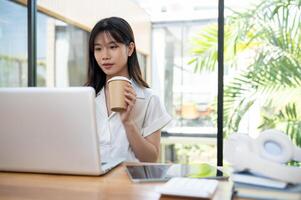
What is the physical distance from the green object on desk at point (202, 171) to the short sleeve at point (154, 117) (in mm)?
382

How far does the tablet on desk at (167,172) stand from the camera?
2.93 feet

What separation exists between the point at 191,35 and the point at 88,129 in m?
2.23

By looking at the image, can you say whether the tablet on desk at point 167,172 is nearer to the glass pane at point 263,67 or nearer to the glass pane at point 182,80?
the glass pane at point 263,67

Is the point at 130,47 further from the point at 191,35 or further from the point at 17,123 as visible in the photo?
the point at 191,35

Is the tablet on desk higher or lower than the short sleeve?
lower

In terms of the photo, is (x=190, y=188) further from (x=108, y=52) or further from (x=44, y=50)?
(x=44, y=50)

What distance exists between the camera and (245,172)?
724 millimetres

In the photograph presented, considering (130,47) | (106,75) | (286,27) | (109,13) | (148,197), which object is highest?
(109,13)

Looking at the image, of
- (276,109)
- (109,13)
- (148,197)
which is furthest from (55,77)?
(148,197)

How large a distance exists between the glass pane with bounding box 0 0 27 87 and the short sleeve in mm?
1302

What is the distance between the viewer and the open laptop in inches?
34.7

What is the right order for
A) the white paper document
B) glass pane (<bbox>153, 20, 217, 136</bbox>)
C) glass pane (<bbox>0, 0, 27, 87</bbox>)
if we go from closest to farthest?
the white paper document < glass pane (<bbox>0, 0, 27, 87</bbox>) < glass pane (<bbox>153, 20, 217, 136</bbox>)

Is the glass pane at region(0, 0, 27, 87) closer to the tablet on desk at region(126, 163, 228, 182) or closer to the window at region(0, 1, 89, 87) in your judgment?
the window at region(0, 1, 89, 87)

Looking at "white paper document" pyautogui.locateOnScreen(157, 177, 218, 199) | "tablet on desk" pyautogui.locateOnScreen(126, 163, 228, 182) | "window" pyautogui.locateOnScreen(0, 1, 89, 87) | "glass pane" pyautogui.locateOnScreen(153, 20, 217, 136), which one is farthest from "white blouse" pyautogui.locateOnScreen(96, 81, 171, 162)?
"glass pane" pyautogui.locateOnScreen(153, 20, 217, 136)
